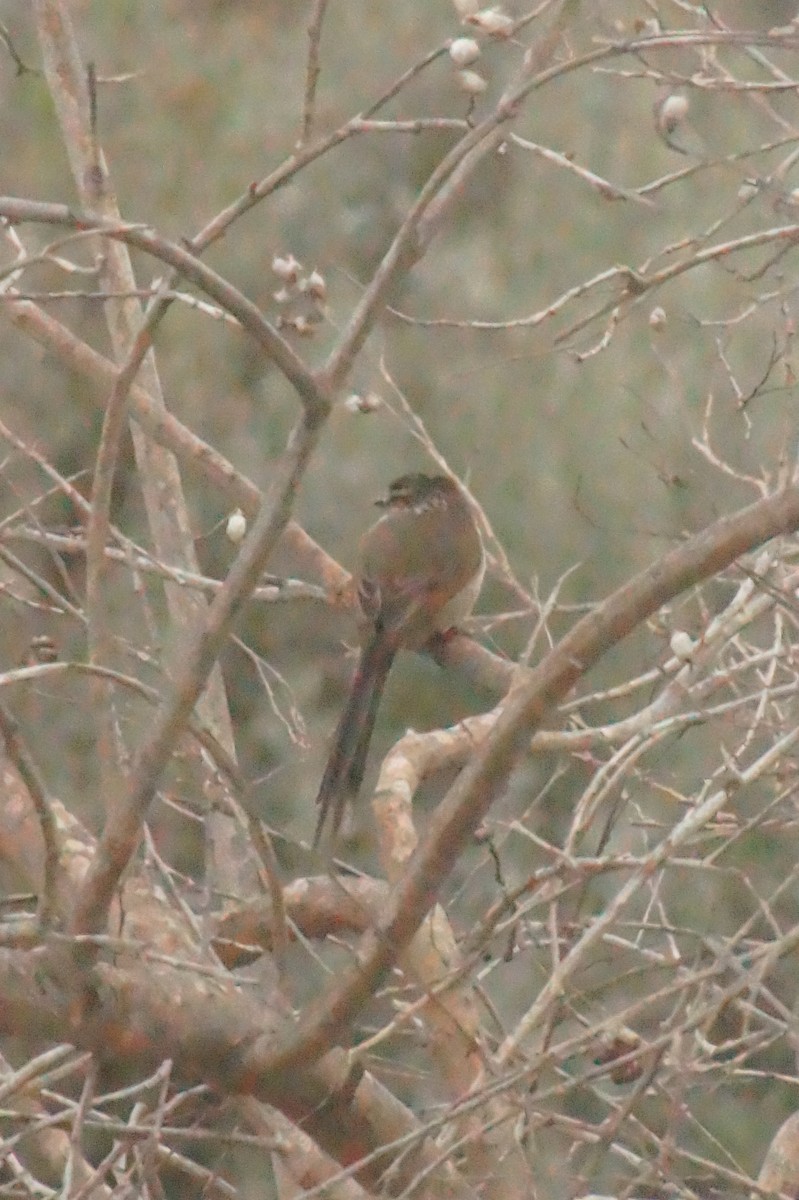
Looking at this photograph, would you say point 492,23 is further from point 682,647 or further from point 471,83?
point 682,647

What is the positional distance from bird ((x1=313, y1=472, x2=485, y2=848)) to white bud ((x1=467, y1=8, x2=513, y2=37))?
1382mm

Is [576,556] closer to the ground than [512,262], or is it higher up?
closer to the ground

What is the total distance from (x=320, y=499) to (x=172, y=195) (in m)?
1.32

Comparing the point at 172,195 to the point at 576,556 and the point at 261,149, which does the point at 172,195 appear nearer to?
the point at 261,149

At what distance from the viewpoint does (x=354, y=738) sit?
3.88 metres

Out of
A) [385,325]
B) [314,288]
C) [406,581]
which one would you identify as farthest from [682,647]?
[385,325]

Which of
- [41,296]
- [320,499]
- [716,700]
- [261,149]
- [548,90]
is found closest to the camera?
[41,296]

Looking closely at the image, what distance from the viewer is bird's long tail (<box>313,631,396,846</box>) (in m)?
3.72

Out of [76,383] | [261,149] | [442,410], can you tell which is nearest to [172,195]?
[261,149]

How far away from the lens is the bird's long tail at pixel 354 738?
147 inches

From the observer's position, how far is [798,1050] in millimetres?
2531

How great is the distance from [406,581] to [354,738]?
0.67 meters

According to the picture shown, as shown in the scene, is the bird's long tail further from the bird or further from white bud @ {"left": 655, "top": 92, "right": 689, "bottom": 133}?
white bud @ {"left": 655, "top": 92, "right": 689, "bottom": 133}

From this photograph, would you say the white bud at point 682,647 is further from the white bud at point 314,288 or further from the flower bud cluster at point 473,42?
the flower bud cluster at point 473,42
